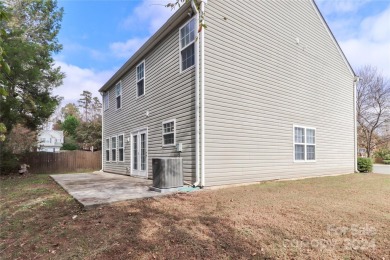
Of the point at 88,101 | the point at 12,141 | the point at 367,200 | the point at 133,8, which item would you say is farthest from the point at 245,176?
the point at 88,101

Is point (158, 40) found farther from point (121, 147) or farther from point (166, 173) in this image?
point (121, 147)

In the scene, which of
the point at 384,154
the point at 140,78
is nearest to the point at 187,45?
the point at 140,78

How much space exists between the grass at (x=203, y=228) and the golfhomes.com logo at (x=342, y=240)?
0.04 feet

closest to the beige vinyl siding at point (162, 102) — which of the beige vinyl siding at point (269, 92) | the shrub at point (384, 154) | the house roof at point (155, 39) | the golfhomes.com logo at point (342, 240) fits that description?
the house roof at point (155, 39)

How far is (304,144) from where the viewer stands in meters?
10.3

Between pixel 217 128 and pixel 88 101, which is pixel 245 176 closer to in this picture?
pixel 217 128

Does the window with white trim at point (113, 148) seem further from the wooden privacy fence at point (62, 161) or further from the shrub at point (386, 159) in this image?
the shrub at point (386, 159)

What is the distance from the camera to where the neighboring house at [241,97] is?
290 inches

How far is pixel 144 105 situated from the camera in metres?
10.5

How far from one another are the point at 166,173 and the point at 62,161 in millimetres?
14154

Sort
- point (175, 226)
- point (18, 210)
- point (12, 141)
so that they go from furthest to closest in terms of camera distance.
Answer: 1. point (12, 141)
2. point (18, 210)
3. point (175, 226)

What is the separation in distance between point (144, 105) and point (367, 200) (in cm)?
816

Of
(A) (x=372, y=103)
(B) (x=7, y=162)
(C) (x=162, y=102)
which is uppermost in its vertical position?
(A) (x=372, y=103)

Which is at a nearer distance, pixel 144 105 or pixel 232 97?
pixel 232 97
